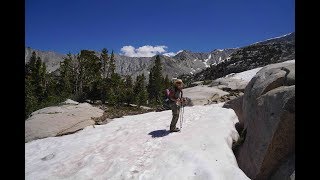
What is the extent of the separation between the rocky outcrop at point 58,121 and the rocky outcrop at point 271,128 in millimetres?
10596

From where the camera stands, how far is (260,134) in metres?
11.3

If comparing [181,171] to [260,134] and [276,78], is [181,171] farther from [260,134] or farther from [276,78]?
[276,78]

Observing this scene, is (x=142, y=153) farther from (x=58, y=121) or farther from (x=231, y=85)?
(x=231, y=85)

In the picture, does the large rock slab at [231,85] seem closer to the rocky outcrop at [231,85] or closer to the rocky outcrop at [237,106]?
the rocky outcrop at [231,85]

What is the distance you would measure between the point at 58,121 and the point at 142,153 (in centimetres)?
996

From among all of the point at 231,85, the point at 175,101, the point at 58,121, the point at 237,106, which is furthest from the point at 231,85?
the point at 175,101

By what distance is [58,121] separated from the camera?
65.5 feet

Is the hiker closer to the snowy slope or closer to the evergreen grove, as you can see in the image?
the snowy slope

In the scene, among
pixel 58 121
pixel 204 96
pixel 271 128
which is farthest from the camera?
pixel 204 96

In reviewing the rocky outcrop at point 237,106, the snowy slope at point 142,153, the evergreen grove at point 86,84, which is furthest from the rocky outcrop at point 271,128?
the evergreen grove at point 86,84
